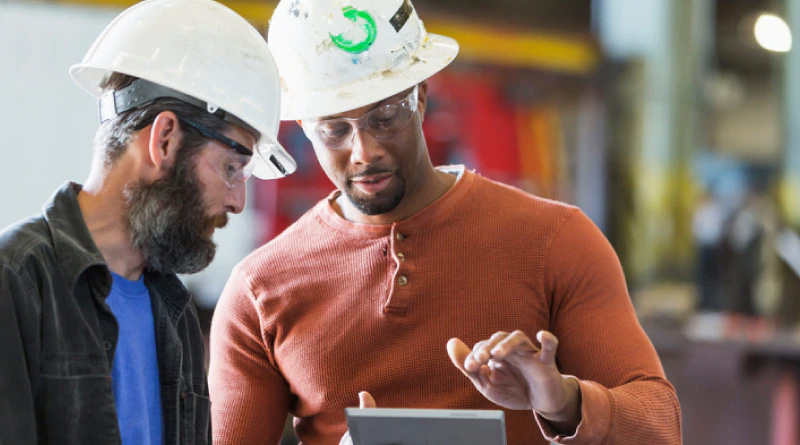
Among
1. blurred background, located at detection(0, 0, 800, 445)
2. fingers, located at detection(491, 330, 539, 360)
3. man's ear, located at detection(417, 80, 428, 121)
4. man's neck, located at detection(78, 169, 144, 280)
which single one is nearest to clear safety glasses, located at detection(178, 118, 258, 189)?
man's neck, located at detection(78, 169, 144, 280)

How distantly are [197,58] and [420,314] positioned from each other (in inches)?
32.2

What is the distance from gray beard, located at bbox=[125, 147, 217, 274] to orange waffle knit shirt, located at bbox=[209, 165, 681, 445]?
0.34m

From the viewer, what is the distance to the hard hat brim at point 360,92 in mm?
2318

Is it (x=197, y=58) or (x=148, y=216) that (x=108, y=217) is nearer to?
(x=148, y=216)

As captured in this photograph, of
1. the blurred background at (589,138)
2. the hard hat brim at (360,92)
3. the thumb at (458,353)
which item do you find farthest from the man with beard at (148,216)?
the blurred background at (589,138)

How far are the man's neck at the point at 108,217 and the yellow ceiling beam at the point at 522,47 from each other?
6534 millimetres

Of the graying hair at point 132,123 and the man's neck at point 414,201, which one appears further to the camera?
the man's neck at point 414,201

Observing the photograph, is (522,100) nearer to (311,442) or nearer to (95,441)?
(311,442)

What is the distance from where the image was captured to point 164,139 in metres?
2.04

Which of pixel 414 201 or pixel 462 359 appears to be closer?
pixel 462 359

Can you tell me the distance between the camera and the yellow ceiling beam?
8.80m

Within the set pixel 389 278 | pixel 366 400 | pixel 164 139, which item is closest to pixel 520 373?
pixel 366 400

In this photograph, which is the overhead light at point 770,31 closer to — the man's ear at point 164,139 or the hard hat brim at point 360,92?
the hard hat brim at point 360,92

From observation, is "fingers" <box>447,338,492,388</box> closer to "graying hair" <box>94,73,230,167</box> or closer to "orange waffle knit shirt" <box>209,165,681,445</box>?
"orange waffle knit shirt" <box>209,165,681,445</box>
